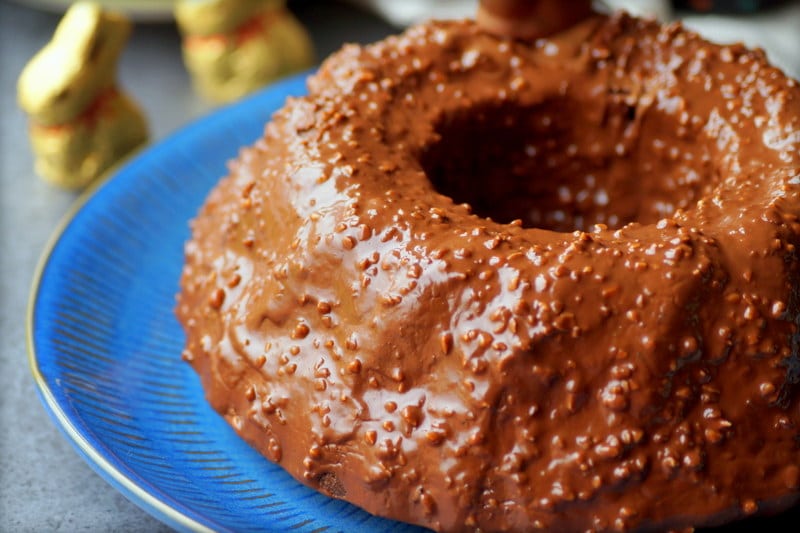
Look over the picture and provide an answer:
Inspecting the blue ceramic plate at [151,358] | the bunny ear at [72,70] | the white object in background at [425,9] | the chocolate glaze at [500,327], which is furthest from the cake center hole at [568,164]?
the white object in background at [425,9]

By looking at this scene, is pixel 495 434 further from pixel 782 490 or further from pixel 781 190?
pixel 781 190

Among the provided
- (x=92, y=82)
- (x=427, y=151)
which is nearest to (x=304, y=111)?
(x=427, y=151)

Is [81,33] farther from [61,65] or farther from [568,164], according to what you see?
[568,164]

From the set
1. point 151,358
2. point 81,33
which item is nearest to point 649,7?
point 81,33

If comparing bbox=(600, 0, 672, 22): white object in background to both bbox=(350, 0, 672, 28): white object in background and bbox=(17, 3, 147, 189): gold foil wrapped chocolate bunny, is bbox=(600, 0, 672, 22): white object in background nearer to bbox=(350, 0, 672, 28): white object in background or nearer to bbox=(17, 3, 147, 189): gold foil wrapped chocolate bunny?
bbox=(350, 0, 672, 28): white object in background

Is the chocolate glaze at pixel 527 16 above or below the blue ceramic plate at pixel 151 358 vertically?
above

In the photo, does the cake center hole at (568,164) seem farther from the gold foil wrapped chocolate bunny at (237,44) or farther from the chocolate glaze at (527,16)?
the gold foil wrapped chocolate bunny at (237,44)
